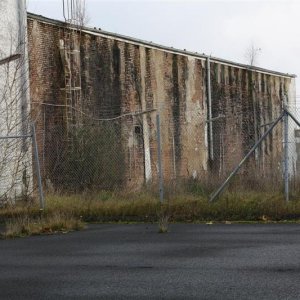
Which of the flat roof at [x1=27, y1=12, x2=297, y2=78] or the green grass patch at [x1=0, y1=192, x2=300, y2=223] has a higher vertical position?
the flat roof at [x1=27, y1=12, x2=297, y2=78]

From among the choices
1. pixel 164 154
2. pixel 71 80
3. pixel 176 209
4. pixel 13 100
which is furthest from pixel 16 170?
pixel 164 154

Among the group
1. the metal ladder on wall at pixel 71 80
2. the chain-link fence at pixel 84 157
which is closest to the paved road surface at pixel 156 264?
the chain-link fence at pixel 84 157

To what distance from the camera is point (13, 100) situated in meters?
18.3

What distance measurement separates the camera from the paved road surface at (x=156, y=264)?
6.39 m

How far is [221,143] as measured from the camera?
30031 millimetres

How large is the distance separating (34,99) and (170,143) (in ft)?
26.6

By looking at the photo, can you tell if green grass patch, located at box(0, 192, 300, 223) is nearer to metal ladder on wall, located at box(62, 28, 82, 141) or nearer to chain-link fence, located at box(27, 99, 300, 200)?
chain-link fence, located at box(27, 99, 300, 200)

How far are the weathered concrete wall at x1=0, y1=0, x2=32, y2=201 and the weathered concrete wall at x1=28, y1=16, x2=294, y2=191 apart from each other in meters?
1.34

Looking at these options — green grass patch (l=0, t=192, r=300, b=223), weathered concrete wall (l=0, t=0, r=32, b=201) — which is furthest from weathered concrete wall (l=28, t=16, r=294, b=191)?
green grass patch (l=0, t=192, r=300, b=223)

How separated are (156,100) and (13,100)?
9541mm

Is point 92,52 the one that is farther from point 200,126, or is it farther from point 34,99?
point 200,126

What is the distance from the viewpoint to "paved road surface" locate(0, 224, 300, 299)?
6.39 metres

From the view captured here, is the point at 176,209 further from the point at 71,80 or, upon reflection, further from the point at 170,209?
the point at 71,80

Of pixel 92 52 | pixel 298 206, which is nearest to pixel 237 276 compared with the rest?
pixel 298 206
